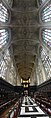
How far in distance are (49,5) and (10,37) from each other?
8.07 meters

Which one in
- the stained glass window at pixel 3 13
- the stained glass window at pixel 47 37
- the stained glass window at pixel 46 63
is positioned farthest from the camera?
the stained glass window at pixel 46 63

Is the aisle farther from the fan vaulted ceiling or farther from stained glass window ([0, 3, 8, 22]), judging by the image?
the fan vaulted ceiling

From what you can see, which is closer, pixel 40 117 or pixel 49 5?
pixel 40 117

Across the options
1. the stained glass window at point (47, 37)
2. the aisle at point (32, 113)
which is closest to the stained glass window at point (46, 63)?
the stained glass window at point (47, 37)

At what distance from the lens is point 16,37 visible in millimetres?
29750

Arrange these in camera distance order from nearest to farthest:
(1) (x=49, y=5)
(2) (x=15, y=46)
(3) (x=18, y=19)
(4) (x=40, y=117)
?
1. (4) (x=40, y=117)
2. (1) (x=49, y=5)
3. (3) (x=18, y=19)
4. (2) (x=15, y=46)

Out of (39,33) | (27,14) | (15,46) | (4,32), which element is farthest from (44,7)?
(15,46)

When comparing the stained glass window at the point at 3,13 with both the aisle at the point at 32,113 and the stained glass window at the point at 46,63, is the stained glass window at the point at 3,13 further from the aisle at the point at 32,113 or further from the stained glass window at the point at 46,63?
the aisle at the point at 32,113

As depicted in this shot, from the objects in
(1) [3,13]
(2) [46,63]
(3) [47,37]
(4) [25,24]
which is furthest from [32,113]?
(2) [46,63]

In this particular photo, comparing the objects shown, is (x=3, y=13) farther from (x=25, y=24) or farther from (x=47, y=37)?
(x=47, y=37)

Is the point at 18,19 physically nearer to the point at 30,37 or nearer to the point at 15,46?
the point at 30,37

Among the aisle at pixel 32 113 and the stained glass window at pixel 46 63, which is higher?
the stained glass window at pixel 46 63

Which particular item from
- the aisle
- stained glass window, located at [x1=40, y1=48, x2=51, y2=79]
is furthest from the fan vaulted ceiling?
the aisle

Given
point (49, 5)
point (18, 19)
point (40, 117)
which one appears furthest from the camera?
point (18, 19)
